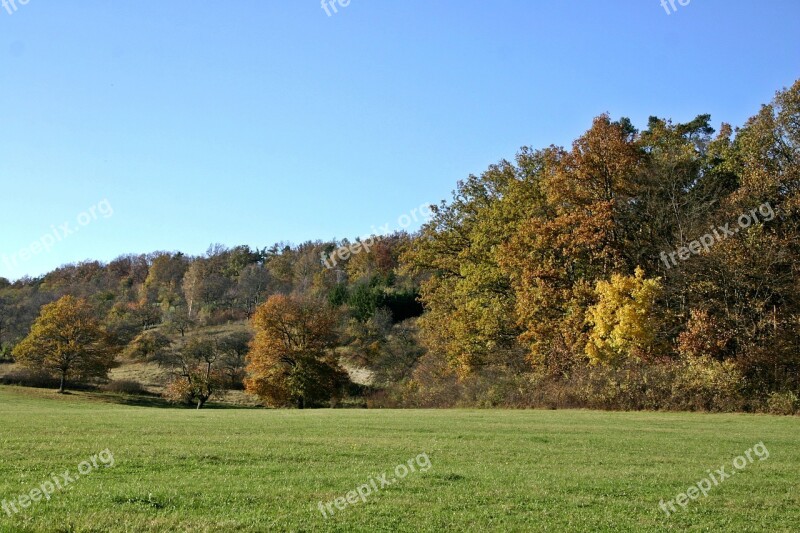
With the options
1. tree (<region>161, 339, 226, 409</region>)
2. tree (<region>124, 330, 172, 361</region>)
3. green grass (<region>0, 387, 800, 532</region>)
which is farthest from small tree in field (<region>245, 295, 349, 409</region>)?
green grass (<region>0, 387, 800, 532</region>)

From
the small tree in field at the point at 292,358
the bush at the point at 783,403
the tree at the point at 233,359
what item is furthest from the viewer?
the tree at the point at 233,359

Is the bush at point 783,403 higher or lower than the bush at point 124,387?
lower

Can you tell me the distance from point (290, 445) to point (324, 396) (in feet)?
156

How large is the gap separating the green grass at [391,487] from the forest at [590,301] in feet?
62.2

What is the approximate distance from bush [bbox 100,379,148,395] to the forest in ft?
11.5

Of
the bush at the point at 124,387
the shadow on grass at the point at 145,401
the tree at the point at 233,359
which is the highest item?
the tree at the point at 233,359

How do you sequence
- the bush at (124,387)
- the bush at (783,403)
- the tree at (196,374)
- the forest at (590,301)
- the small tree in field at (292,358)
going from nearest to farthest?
the bush at (783,403) < the forest at (590,301) < the small tree in field at (292,358) < the tree at (196,374) < the bush at (124,387)

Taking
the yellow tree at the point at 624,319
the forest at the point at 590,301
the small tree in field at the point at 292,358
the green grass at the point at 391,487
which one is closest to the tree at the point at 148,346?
the forest at the point at 590,301

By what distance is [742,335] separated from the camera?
3972 centimetres

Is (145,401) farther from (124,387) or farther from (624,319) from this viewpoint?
(624,319)

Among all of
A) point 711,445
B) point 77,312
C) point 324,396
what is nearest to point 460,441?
point 711,445

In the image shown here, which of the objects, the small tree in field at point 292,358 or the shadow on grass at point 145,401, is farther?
the shadow on grass at point 145,401

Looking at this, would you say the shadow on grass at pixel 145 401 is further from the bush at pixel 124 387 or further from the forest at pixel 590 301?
the bush at pixel 124 387

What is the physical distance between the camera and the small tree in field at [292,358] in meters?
62.8
